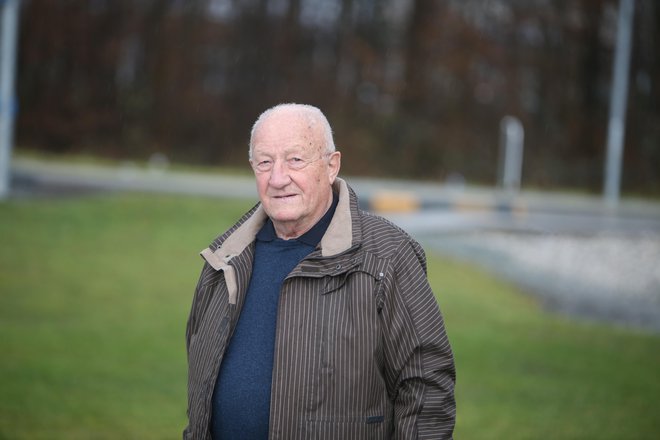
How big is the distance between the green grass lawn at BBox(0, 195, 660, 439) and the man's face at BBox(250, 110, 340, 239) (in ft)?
10.6

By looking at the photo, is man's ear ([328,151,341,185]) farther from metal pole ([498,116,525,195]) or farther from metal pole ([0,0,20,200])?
metal pole ([498,116,525,195])

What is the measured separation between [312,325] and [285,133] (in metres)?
0.61

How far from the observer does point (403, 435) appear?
295 centimetres

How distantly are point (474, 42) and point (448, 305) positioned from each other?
21.9m

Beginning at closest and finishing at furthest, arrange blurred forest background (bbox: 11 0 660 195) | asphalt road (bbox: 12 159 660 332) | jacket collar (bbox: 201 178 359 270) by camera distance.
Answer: jacket collar (bbox: 201 178 359 270) → asphalt road (bbox: 12 159 660 332) → blurred forest background (bbox: 11 0 660 195)

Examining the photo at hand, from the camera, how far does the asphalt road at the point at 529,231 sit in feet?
37.4

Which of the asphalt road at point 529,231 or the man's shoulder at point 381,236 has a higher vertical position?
the man's shoulder at point 381,236

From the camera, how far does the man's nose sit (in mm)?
3088

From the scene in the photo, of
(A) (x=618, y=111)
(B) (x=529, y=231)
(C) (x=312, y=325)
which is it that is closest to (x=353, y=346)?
(C) (x=312, y=325)

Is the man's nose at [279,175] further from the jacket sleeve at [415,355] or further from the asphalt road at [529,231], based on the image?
the asphalt road at [529,231]

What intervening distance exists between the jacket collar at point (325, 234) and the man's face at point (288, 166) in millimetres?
102

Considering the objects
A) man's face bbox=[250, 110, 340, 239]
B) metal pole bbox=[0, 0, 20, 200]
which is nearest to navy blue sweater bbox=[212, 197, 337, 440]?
man's face bbox=[250, 110, 340, 239]

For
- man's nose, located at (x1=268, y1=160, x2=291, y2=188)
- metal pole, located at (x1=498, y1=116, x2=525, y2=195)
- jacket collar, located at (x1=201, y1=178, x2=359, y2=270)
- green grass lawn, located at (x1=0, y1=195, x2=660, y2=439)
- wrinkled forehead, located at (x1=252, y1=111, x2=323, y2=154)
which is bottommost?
green grass lawn, located at (x1=0, y1=195, x2=660, y2=439)

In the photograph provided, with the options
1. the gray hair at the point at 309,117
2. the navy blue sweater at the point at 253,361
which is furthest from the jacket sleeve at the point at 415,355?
the gray hair at the point at 309,117
